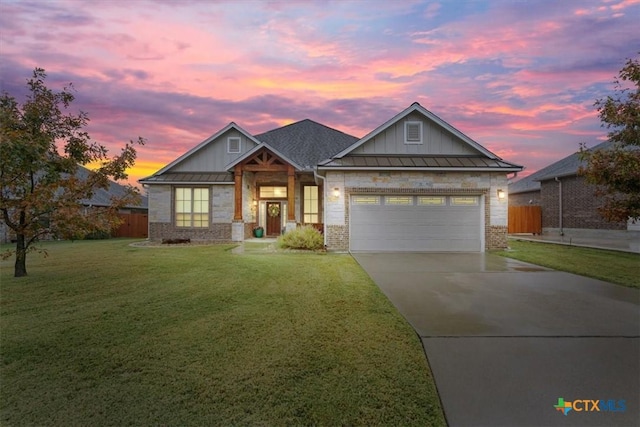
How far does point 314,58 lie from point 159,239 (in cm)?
1333

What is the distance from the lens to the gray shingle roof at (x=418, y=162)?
13727mm

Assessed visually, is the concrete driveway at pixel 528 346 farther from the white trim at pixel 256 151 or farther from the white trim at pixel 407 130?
the white trim at pixel 256 151

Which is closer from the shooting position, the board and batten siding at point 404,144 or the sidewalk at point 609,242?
the sidewalk at point 609,242

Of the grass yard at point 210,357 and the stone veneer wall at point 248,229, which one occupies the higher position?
the stone veneer wall at point 248,229

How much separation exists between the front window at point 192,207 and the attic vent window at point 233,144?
2.76m

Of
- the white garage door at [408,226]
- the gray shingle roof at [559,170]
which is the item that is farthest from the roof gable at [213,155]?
the gray shingle roof at [559,170]

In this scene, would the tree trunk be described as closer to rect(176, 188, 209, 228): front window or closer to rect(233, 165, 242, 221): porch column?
rect(233, 165, 242, 221): porch column

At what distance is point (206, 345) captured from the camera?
4.16m

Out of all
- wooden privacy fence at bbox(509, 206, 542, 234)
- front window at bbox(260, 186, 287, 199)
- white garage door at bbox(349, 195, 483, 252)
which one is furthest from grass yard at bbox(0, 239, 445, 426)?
wooden privacy fence at bbox(509, 206, 542, 234)

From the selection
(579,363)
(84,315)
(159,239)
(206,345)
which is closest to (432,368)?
(579,363)

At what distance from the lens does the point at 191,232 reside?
1894 cm

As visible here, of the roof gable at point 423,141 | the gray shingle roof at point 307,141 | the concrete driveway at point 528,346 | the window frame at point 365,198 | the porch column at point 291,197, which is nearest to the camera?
the concrete driveway at point 528,346

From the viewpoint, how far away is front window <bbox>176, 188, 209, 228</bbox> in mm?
18969

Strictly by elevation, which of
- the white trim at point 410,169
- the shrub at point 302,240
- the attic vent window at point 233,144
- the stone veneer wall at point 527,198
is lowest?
the shrub at point 302,240
